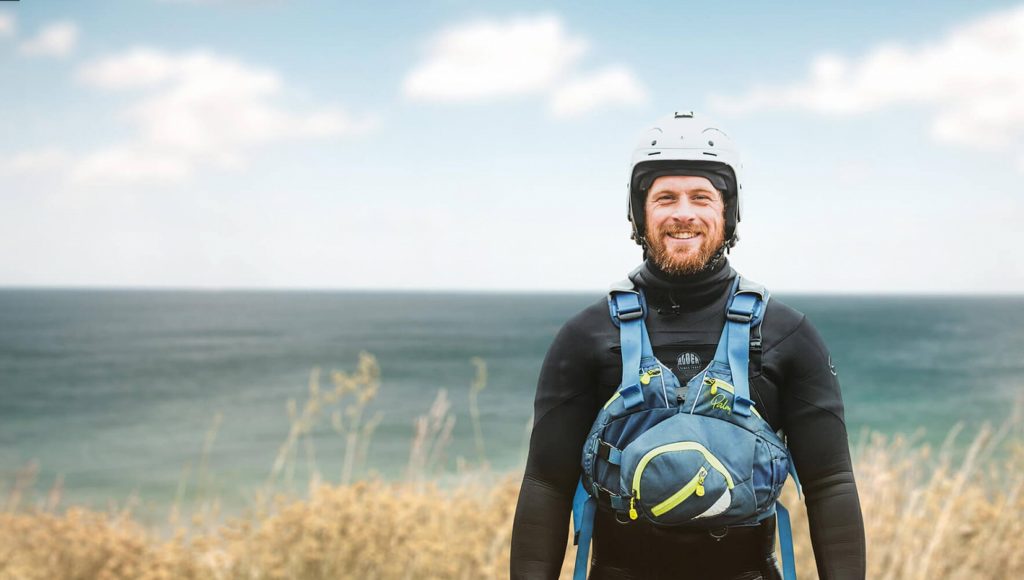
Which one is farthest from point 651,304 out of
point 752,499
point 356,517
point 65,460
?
point 65,460

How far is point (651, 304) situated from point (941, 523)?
3663mm

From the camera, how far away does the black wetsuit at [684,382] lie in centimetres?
261

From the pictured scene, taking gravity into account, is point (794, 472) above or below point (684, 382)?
below

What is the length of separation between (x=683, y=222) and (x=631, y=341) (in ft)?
1.54

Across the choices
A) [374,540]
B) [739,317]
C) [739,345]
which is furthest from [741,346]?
[374,540]

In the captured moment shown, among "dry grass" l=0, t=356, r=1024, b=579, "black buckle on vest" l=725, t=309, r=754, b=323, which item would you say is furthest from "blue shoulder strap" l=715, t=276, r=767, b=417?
"dry grass" l=0, t=356, r=1024, b=579

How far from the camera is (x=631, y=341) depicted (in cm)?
264

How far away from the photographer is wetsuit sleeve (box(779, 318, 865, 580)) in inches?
103

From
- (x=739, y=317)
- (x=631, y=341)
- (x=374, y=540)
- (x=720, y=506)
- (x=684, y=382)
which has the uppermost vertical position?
(x=739, y=317)

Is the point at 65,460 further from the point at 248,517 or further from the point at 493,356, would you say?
the point at 493,356

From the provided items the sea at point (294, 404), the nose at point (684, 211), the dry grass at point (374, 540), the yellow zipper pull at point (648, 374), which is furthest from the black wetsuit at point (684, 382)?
the dry grass at point (374, 540)

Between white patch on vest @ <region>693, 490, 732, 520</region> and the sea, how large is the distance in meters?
2.26

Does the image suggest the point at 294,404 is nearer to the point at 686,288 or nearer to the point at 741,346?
the point at 686,288

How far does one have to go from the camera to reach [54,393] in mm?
42625
